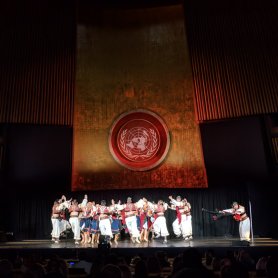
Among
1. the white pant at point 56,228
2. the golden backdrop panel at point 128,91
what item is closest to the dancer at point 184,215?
the golden backdrop panel at point 128,91

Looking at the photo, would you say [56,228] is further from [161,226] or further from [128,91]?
[128,91]

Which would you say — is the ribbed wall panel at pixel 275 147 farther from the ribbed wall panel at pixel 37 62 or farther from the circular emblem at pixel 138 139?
the ribbed wall panel at pixel 37 62

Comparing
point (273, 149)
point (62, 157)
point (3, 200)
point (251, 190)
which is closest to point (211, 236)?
point (251, 190)

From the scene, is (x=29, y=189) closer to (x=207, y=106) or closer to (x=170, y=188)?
(x=170, y=188)

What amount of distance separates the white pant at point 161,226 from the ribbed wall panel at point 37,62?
4745mm

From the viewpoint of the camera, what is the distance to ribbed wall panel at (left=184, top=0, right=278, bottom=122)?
12.8 m

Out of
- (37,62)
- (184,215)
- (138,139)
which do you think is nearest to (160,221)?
(184,215)

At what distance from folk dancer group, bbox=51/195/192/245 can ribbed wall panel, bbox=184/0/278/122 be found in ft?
12.3

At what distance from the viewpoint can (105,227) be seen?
11.9 metres

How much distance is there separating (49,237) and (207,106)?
8.52 meters

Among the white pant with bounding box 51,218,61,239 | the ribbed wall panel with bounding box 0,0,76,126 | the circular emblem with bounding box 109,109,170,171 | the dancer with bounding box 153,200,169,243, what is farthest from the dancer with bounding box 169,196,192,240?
the ribbed wall panel with bounding box 0,0,76,126

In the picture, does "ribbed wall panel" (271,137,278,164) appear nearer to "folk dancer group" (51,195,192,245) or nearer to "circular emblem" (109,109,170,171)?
"folk dancer group" (51,195,192,245)

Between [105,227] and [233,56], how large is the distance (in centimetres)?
732

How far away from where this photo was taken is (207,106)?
13461 mm
